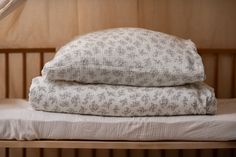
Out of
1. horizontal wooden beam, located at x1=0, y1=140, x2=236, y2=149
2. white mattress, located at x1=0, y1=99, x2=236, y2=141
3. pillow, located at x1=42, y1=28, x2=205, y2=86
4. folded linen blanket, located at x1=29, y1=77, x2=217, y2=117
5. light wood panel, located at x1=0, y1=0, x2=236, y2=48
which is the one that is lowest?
horizontal wooden beam, located at x1=0, y1=140, x2=236, y2=149

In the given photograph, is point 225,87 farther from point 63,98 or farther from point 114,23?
point 63,98

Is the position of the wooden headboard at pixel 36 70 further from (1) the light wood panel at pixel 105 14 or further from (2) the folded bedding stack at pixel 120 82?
(2) the folded bedding stack at pixel 120 82

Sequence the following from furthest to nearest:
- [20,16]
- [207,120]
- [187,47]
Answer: [20,16] < [187,47] < [207,120]

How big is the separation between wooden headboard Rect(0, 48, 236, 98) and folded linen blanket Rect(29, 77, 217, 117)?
1.59 feet

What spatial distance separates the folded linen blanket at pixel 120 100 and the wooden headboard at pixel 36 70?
49 cm

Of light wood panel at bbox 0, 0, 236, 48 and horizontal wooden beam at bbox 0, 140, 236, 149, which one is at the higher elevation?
light wood panel at bbox 0, 0, 236, 48

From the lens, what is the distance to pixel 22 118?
136cm

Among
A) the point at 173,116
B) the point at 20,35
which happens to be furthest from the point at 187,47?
the point at 20,35

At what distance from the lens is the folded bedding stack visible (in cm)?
139

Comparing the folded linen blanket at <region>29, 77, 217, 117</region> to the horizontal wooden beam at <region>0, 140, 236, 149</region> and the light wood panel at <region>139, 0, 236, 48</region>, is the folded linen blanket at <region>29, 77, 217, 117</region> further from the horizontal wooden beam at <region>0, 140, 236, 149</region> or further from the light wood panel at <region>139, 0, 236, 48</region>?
the light wood panel at <region>139, 0, 236, 48</region>

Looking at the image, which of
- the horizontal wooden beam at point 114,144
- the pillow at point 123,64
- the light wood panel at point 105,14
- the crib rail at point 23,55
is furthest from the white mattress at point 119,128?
the light wood panel at point 105,14

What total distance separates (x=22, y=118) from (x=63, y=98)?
0.15 metres

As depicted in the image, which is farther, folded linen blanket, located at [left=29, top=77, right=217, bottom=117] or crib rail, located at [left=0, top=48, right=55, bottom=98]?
crib rail, located at [left=0, top=48, right=55, bottom=98]

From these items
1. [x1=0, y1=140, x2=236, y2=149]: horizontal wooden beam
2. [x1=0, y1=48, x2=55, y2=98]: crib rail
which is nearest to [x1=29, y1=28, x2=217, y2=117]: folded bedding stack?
[x1=0, y1=140, x2=236, y2=149]: horizontal wooden beam
